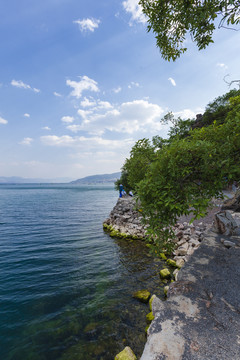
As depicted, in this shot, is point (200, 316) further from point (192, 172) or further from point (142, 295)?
point (192, 172)

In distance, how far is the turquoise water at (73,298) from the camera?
6.29 m

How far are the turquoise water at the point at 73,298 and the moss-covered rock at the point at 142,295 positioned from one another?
0.83 feet

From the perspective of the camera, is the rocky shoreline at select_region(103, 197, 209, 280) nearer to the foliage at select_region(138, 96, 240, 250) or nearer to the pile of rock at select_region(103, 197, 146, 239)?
the pile of rock at select_region(103, 197, 146, 239)

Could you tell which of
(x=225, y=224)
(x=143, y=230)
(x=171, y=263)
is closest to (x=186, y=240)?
(x=171, y=263)

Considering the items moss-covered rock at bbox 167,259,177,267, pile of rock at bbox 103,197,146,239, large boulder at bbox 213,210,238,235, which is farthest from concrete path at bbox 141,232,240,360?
pile of rock at bbox 103,197,146,239

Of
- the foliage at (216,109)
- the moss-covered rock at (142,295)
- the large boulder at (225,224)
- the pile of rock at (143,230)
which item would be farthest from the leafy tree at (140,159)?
the foliage at (216,109)

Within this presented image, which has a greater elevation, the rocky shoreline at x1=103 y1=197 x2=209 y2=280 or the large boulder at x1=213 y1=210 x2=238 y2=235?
the large boulder at x1=213 y1=210 x2=238 y2=235

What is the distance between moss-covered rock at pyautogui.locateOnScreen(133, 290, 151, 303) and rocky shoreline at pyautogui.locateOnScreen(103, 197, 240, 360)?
29.3 inches

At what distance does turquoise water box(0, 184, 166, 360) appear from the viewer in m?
6.29

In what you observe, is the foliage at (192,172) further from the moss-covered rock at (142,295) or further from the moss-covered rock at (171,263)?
the moss-covered rock at (171,263)

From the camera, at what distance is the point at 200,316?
15.8 ft

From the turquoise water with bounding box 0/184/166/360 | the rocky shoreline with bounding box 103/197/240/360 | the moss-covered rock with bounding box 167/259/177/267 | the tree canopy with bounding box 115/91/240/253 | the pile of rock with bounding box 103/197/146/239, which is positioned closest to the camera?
the rocky shoreline with bounding box 103/197/240/360

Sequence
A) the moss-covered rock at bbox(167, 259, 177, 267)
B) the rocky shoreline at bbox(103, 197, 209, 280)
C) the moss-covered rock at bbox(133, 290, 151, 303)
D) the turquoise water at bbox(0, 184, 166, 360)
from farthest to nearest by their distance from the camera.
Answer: the rocky shoreline at bbox(103, 197, 209, 280)
the moss-covered rock at bbox(167, 259, 177, 267)
the moss-covered rock at bbox(133, 290, 151, 303)
the turquoise water at bbox(0, 184, 166, 360)

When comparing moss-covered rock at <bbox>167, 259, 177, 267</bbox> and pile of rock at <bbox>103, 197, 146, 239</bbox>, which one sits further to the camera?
pile of rock at <bbox>103, 197, 146, 239</bbox>
